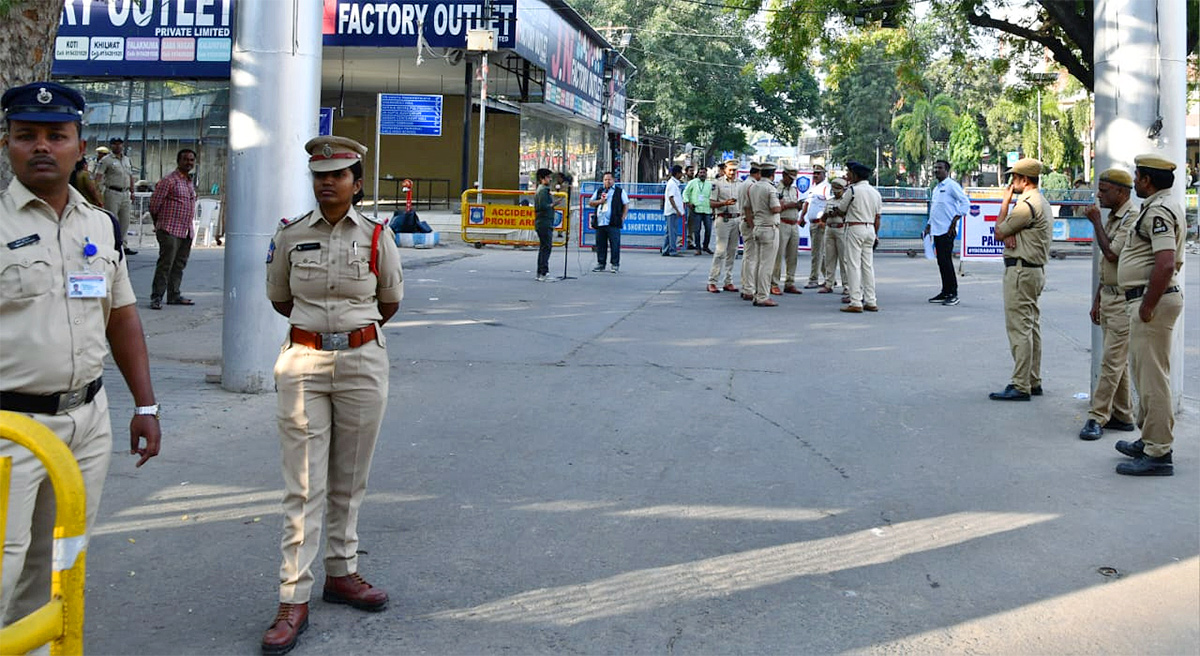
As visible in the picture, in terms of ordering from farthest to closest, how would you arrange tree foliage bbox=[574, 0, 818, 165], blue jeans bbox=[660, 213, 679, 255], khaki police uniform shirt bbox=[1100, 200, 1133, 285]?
tree foliage bbox=[574, 0, 818, 165], blue jeans bbox=[660, 213, 679, 255], khaki police uniform shirt bbox=[1100, 200, 1133, 285]

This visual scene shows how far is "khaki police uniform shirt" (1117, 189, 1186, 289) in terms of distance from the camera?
6.92 m

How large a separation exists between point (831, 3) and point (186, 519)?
14915 mm

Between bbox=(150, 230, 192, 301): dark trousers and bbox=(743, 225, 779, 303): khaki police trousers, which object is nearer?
bbox=(150, 230, 192, 301): dark trousers

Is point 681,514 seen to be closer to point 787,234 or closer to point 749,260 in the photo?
point 749,260

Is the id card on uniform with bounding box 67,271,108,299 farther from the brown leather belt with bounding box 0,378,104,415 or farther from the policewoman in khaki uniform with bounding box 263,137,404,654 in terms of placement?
the policewoman in khaki uniform with bounding box 263,137,404,654

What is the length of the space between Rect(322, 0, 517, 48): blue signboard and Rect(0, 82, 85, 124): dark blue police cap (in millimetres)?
24595

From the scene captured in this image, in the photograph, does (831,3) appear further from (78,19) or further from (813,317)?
(78,19)

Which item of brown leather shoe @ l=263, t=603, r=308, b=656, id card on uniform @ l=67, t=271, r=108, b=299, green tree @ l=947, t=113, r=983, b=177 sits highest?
green tree @ l=947, t=113, r=983, b=177

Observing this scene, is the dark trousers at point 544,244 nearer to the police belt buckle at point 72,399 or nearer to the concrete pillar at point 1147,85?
the concrete pillar at point 1147,85

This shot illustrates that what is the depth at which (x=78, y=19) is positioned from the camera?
31641 mm

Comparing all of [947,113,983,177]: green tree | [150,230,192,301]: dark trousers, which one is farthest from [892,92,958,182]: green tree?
[150,230,192,301]: dark trousers

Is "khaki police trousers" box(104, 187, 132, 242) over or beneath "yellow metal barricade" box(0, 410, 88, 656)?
over

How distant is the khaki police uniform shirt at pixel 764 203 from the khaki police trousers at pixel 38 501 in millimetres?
12456

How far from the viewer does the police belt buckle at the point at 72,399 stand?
3.50 metres
